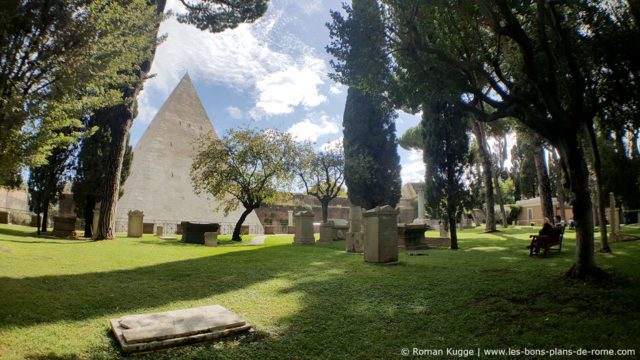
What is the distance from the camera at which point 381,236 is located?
8633mm

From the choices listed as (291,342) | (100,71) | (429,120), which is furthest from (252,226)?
(291,342)

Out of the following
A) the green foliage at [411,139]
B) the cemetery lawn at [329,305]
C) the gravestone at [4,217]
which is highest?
the green foliage at [411,139]

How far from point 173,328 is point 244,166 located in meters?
16.1

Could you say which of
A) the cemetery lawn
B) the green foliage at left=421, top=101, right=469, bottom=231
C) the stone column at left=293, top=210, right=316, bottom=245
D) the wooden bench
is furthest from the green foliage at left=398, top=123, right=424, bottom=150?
the cemetery lawn

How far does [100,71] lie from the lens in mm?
5859

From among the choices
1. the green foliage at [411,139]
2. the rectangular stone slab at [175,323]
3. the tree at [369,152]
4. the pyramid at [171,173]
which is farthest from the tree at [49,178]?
the green foliage at [411,139]

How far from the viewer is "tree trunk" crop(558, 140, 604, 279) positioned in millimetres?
5754

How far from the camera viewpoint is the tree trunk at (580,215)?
5754 millimetres

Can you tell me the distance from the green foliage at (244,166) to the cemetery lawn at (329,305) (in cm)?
1126

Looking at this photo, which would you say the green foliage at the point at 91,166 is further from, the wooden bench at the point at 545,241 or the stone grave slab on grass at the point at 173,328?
the wooden bench at the point at 545,241

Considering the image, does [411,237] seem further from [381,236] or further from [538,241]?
[381,236]

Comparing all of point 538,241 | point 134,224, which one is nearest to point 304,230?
point 134,224

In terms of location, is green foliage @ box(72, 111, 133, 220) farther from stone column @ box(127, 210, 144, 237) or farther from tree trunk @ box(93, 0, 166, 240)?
tree trunk @ box(93, 0, 166, 240)

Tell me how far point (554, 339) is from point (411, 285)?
2.56 m
